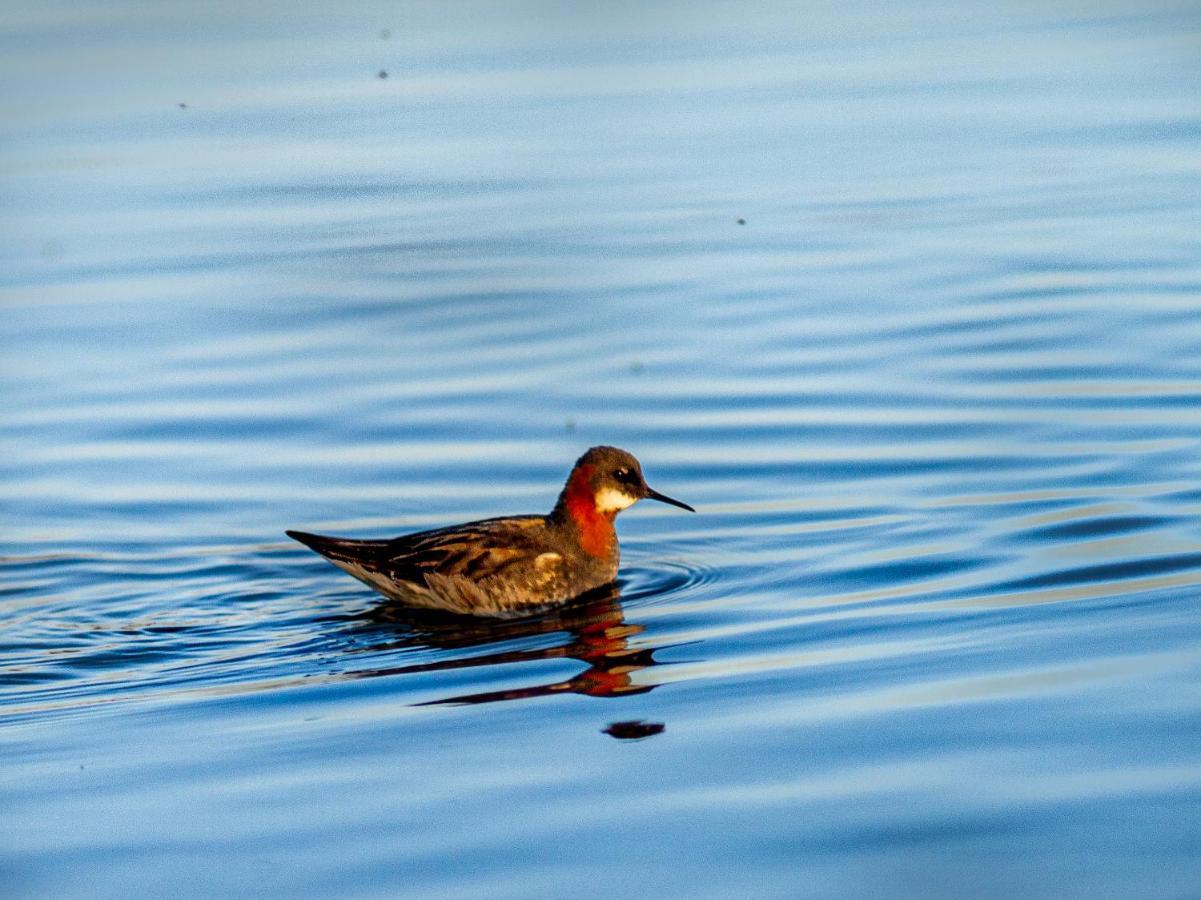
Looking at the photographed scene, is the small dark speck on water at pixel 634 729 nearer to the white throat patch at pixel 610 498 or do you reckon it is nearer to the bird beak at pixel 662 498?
the bird beak at pixel 662 498

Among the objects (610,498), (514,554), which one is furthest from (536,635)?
(610,498)

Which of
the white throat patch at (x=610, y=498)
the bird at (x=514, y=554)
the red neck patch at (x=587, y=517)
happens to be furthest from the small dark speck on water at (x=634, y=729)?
the white throat patch at (x=610, y=498)

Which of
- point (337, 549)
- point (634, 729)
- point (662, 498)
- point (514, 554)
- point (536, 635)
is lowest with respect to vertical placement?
point (634, 729)

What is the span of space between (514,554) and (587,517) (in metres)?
0.53

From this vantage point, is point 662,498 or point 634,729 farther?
point 662,498

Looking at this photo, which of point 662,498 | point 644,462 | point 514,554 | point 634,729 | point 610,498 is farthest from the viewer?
point 644,462

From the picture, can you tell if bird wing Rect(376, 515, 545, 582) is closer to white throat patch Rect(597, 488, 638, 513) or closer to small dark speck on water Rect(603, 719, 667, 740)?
white throat patch Rect(597, 488, 638, 513)

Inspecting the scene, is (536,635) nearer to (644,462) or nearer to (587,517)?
(587,517)

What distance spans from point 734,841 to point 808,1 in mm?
32656

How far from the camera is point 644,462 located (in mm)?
13438

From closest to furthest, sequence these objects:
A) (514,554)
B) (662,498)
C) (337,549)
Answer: (337,549) → (514,554) → (662,498)

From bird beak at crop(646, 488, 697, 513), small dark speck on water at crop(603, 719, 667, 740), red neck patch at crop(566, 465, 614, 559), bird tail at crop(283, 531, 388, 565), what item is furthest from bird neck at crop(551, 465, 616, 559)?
small dark speck on water at crop(603, 719, 667, 740)

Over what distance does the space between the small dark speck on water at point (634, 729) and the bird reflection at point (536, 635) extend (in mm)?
489

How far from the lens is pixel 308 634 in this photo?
35.3 feet
